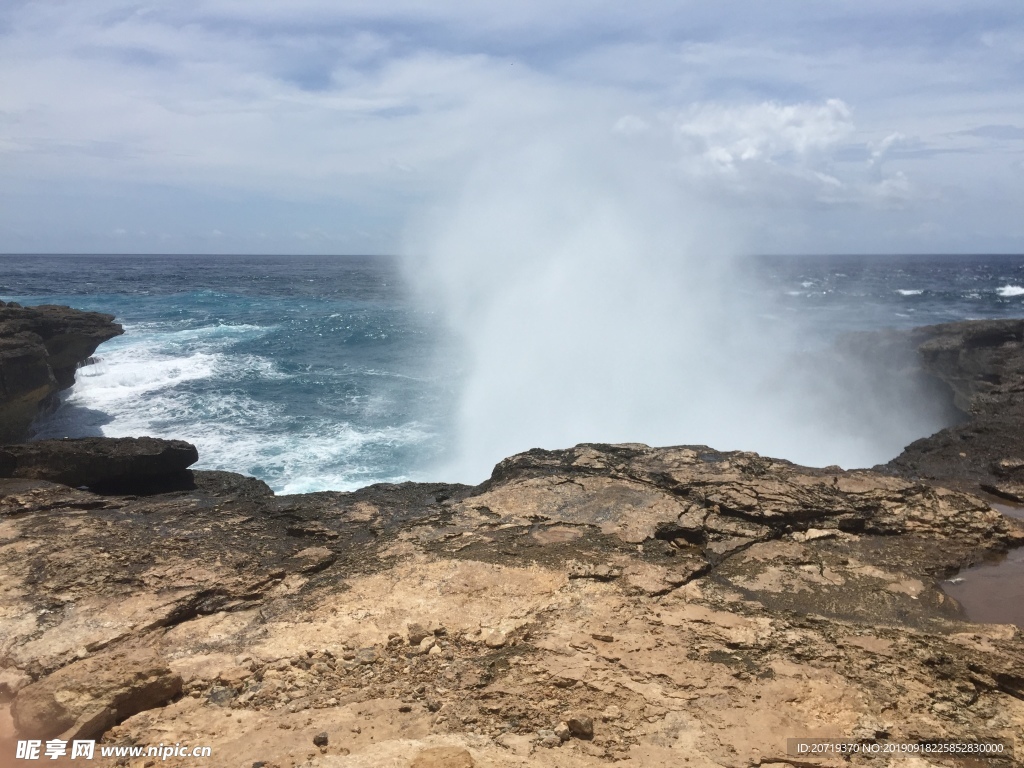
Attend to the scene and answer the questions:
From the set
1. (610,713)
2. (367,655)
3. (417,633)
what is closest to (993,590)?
(610,713)

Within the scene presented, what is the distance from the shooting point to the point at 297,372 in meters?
19.2

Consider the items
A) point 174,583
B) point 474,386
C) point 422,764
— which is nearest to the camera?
point 422,764

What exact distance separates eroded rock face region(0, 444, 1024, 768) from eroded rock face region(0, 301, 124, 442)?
7902 mm

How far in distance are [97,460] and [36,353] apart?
747cm

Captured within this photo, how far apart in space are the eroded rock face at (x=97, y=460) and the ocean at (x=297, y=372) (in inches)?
143

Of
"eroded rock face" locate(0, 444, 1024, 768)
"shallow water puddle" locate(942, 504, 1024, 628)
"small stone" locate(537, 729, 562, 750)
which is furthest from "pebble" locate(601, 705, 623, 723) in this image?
"shallow water puddle" locate(942, 504, 1024, 628)

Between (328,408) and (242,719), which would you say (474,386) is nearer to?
(328,408)

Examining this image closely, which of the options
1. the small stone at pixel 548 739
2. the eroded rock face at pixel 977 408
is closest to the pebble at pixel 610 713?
the small stone at pixel 548 739

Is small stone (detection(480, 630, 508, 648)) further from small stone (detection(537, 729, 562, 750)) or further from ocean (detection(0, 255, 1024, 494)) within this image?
ocean (detection(0, 255, 1024, 494))

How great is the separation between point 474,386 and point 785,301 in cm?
2644

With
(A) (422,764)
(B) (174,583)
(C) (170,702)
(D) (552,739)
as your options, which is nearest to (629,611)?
(D) (552,739)

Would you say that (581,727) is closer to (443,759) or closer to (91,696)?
(443,759)

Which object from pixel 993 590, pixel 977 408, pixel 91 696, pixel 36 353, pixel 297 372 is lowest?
pixel 297 372

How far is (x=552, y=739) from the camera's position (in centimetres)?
280
